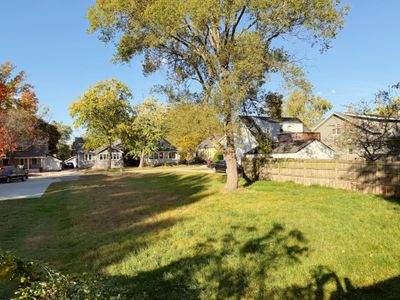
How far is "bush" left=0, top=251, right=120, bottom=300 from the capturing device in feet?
8.64

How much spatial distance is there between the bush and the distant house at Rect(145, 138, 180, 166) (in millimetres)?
67530

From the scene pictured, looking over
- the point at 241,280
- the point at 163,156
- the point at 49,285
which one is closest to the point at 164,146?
the point at 163,156

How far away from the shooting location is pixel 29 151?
2606 inches

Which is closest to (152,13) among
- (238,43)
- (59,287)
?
(238,43)

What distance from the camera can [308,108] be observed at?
269 feet

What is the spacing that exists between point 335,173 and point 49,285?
56.2 ft

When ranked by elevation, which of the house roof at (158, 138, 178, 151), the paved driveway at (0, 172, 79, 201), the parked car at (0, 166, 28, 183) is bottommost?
the paved driveway at (0, 172, 79, 201)

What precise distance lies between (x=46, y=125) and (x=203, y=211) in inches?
2370

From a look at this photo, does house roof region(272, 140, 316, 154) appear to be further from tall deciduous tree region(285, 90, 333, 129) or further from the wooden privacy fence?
tall deciduous tree region(285, 90, 333, 129)

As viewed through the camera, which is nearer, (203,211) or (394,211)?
(394,211)

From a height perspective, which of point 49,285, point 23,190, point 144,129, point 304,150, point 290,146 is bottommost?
point 23,190

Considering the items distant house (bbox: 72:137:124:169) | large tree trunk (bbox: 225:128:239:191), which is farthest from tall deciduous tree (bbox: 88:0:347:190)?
distant house (bbox: 72:137:124:169)

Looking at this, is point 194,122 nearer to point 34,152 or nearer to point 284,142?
point 284,142

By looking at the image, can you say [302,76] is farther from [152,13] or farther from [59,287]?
[59,287]
